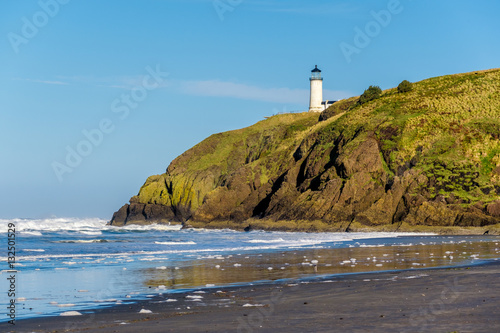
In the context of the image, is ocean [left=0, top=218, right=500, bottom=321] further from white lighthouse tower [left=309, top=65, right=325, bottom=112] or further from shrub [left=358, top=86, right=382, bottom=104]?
white lighthouse tower [left=309, top=65, right=325, bottom=112]

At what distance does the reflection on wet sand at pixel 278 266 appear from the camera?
20.2m

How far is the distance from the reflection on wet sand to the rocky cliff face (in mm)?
→ 33432

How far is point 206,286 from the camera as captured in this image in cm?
1833

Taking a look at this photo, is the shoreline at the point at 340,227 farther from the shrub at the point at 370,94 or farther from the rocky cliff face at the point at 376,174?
the shrub at the point at 370,94

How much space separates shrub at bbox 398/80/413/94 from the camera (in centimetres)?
9688

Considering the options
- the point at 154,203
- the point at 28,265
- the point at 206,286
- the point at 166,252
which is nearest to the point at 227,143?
the point at 154,203

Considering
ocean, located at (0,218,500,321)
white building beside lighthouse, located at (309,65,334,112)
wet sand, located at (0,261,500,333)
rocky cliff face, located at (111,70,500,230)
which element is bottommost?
ocean, located at (0,218,500,321)

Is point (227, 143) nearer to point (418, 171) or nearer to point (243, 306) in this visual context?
point (418, 171)

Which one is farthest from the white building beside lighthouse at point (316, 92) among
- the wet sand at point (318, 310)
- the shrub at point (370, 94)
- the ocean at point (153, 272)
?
the wet sand at point (318, 310)

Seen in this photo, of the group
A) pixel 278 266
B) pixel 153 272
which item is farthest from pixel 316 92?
pixel 153 272

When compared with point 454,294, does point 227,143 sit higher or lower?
higher

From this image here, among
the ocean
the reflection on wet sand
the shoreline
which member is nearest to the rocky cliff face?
the shoreline

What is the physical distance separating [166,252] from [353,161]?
134ft

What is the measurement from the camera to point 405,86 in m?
97.0
